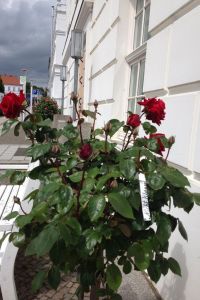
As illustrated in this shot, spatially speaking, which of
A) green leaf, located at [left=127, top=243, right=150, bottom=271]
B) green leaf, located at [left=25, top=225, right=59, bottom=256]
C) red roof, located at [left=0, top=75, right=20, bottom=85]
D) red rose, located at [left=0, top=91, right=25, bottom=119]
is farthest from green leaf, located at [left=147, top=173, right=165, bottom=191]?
red roof, located at [left=0, top=75, right=20, bottom=85]

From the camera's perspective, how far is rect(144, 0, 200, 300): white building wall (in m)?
2.30

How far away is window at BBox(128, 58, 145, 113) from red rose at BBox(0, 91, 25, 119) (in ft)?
9.26

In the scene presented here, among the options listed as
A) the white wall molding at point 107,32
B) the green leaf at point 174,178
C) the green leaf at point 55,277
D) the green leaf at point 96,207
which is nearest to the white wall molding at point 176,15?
the green leaf at point 174,178

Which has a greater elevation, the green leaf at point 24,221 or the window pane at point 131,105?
the window pane at point 131,105

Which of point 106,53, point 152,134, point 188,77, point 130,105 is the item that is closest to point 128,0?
point 106,53

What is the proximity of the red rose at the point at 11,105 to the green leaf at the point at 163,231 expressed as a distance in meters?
0.79

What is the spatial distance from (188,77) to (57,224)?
156cm

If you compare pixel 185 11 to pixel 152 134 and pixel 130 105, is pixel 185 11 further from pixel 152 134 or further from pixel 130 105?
pixel 130 105

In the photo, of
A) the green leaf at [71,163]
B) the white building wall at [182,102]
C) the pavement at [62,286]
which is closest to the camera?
the green leaf at [71,163]

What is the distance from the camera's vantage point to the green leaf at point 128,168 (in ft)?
4.65

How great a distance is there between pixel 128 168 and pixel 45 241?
437 mm

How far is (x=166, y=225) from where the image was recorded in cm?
146

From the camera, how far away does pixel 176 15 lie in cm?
272

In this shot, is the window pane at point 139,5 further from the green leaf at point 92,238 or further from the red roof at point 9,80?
the red roof at point 9,80
